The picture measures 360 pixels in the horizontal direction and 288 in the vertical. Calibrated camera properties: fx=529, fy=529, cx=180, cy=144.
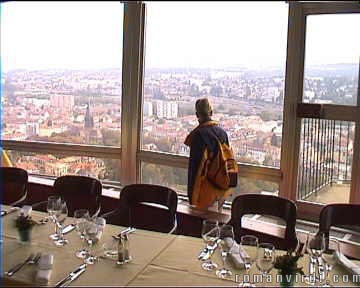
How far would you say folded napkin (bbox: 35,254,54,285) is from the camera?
7.62ft

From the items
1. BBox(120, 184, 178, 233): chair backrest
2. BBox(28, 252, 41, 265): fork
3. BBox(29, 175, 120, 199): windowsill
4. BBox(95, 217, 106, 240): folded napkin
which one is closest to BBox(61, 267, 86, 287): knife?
BBox(28, 252, 41, 265): fork

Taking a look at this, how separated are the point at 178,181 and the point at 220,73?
1181 mm

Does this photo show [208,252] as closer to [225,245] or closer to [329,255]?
[225,245]

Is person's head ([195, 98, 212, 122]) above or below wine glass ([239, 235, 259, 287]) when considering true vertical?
above

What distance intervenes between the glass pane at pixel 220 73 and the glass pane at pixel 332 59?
252 millimetres

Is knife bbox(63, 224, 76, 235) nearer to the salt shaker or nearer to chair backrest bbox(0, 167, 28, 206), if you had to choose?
the salt shaker

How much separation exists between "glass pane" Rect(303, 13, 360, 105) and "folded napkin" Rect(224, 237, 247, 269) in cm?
246

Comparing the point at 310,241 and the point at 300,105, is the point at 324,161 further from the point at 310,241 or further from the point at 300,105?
the point at 310,241

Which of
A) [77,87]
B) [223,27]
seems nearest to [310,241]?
[223,27]

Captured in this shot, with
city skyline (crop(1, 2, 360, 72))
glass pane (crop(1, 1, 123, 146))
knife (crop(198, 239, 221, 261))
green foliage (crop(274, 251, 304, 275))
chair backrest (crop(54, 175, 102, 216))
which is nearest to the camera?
green foliage (crop(274, 251, 304, 275))

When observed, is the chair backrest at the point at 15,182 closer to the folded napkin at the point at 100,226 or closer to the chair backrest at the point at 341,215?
the folded napkin at the point at 100,226

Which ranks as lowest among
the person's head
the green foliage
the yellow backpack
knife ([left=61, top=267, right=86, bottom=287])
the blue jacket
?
knife ([left=61, top=267, right=86, bottom=287])

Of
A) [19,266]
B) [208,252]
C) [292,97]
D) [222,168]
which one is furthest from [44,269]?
[292,97]

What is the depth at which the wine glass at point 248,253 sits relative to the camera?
7.89 ft
